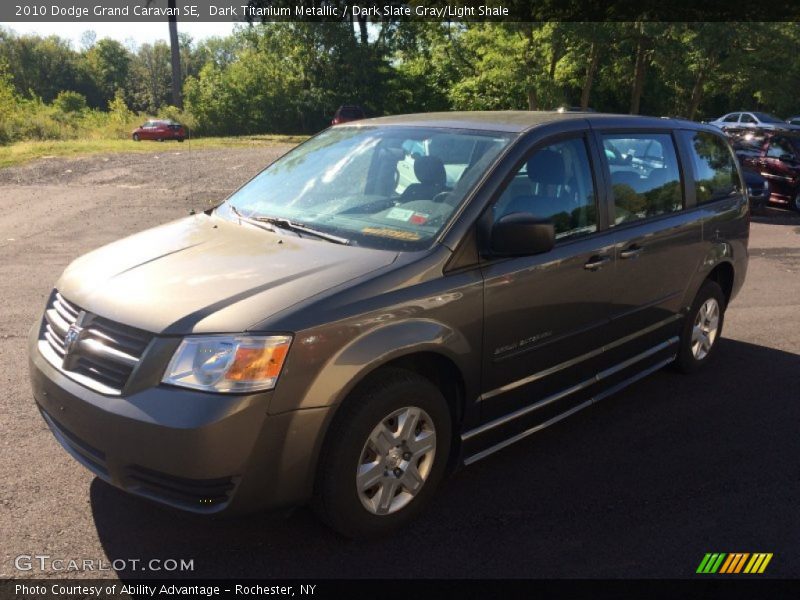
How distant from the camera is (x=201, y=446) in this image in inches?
101

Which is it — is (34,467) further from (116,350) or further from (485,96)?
(485,96)

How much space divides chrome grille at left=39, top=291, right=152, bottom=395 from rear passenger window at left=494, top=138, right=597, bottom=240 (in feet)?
5.89

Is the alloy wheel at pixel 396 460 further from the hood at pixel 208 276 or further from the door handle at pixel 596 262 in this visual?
the door handle at pixel 596 262

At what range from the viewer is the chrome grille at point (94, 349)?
2.77 m

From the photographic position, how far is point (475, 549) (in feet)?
10.2

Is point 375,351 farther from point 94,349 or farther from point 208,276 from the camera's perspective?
point 94,349

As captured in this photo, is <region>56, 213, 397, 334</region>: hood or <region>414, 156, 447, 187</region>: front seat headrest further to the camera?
<region>414, 156, 447, 187</region>: front seat headrest

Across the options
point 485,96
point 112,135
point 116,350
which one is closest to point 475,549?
point 116,350

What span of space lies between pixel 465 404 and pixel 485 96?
106 feet

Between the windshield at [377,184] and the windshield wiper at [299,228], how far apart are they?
3 cm

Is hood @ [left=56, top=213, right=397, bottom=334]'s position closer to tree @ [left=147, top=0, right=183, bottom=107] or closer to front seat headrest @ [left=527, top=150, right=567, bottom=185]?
front seat headrest @ [left=527, top=150, right=567, bottom=185]

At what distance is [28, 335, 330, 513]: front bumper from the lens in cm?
258

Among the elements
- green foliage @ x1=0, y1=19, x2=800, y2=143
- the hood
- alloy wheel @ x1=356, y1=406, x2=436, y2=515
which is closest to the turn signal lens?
the hood

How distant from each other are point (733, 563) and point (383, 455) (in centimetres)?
159
